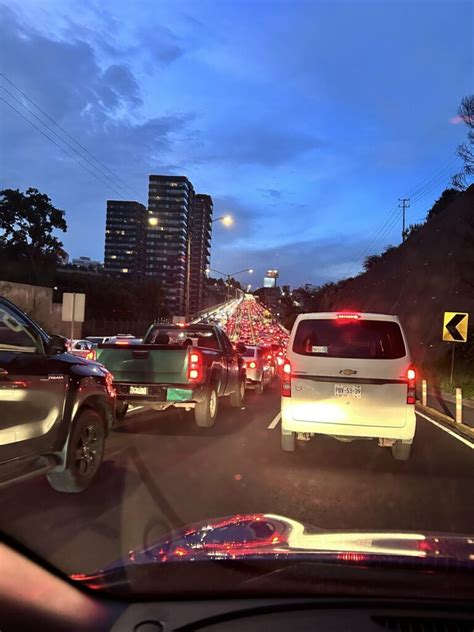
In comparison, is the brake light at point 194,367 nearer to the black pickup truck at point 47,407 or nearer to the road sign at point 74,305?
the black pickup truck at point 47,407

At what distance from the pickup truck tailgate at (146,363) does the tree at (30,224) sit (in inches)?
2242

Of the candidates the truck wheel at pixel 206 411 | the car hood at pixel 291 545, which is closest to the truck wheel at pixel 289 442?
the truck wheel at pixel 206 411

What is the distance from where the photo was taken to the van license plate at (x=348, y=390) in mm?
7551

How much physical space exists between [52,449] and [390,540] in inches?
142

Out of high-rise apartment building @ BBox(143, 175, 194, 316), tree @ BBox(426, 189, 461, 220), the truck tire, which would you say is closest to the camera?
the truck tire

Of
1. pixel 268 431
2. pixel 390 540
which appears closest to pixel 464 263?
pixel 268 431

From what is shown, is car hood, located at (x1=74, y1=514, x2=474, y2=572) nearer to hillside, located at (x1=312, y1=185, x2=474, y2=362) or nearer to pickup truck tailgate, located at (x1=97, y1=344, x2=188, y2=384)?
pickup truck tailgate, located at (x1=97, y1=344, x2=188, y2=384)

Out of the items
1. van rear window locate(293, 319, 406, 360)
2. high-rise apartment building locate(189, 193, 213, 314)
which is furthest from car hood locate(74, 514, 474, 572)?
high-rise apartment building locate(189, 193, 213, 314)

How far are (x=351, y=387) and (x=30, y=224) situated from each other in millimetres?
64634

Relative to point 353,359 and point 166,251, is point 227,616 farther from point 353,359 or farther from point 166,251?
point 166,251

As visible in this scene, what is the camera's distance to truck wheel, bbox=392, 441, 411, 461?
25.7ft

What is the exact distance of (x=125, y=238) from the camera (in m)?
64.8

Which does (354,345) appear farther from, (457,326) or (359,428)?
(457,326)

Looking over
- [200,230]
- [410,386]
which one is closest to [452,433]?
[410,386]
